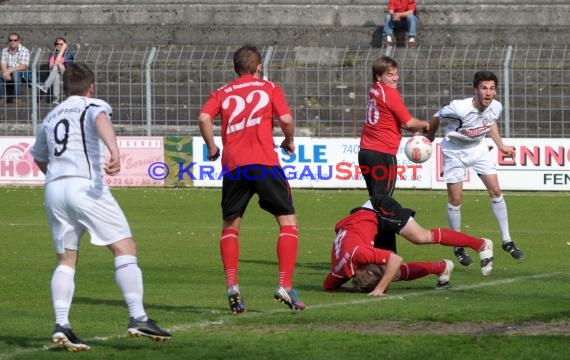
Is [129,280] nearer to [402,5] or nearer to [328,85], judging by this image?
[328,85]

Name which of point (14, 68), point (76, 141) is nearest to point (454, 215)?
point (76, 141)

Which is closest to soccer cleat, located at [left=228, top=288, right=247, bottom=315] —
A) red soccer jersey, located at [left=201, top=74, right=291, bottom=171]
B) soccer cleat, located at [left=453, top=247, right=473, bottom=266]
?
red soccer jersey, located at [left=201, top=74, right=291, bottom=171]

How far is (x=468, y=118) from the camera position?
14.4m

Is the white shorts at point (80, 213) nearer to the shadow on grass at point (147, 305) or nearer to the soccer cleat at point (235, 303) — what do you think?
the soccer cleat at point (235, 303)

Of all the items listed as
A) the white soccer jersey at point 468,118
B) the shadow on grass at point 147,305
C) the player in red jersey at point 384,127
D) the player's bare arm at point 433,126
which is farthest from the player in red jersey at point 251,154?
the white soccer jersey at point 468,118

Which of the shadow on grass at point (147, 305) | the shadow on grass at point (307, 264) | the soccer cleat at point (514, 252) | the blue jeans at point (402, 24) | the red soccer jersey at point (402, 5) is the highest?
the red soccer jersey at point (402, 5)

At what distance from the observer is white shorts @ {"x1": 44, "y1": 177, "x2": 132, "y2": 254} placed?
8.41 meters

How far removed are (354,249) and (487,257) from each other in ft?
5.49

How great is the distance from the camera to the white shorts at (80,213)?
8406mm

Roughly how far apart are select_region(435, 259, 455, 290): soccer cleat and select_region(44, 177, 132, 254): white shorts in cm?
385

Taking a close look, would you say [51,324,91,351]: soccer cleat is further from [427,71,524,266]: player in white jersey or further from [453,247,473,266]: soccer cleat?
[427,71,524,266]: player in white jersey

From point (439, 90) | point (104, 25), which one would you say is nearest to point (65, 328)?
point (439, 90)

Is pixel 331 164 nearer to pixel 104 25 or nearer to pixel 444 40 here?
pixel 444 40

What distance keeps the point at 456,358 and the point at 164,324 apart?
2454 millimetres
